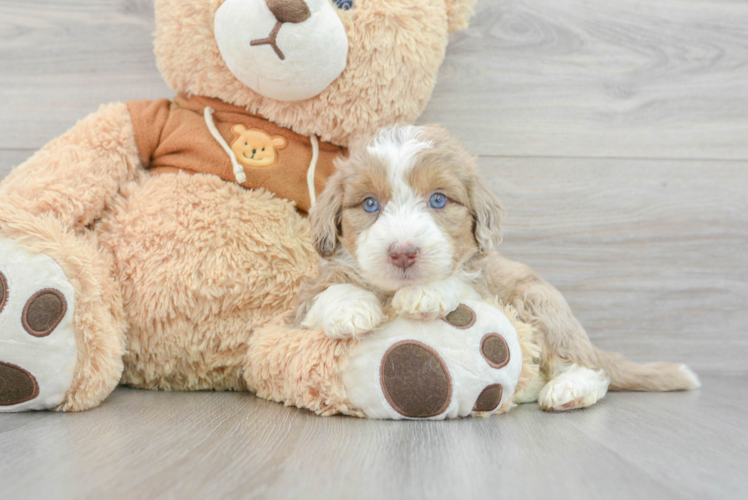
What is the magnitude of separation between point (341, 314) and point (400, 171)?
36 centimetres

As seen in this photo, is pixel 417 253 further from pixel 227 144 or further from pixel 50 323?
pixel 50 323

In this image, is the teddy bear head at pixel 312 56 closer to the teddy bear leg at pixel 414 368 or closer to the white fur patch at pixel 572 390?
the teddy bear leg at pixel 414 368

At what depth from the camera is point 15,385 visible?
1298 mm

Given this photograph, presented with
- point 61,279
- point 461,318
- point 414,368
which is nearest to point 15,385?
point 61,279

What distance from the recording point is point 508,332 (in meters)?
1.35

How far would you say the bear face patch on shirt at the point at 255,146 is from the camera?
5.45 ft

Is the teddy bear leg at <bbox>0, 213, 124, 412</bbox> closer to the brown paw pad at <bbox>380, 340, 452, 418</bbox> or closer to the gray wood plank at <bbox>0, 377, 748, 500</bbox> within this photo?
the gray wood plank at <bbox>0, 377, 748, 500</bbox>

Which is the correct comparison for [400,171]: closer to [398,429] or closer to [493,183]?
[398,429]

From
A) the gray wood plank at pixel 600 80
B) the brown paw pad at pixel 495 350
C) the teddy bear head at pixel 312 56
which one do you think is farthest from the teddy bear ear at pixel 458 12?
the brown paw pad at pixel 495 350

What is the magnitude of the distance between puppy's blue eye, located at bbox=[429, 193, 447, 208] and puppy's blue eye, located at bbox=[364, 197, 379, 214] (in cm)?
13

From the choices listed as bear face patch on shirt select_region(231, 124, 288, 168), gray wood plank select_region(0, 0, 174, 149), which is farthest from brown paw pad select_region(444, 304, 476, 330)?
gray wood plank select_region(0, 0, 174, 149)

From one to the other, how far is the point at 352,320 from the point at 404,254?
187 millimetres

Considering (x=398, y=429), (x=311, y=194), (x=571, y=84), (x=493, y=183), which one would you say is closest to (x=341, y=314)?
(x=398, y=429)

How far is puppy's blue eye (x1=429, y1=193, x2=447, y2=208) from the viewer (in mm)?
1373
